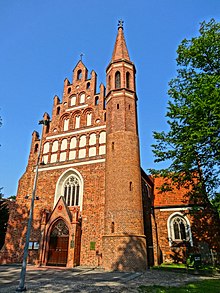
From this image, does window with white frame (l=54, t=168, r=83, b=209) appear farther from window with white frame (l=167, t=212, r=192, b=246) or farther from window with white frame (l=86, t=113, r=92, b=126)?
window with white frame (l=167, t=212, r=192, b=246)

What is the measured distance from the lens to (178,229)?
2134 cm

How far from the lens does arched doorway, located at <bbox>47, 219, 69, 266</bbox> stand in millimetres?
17609

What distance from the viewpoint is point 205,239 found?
1966 cm

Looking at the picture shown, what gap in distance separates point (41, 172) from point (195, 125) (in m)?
15.4

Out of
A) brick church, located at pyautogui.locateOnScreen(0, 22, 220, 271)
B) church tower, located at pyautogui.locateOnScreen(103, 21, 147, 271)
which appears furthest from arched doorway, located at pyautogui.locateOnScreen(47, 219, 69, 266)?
church tower, located at pyautogui.locateOnScreen(103, 21, 147, 271)

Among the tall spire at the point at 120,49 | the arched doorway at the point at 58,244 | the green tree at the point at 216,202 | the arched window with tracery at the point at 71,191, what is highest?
the tall spire at the point at 120,49

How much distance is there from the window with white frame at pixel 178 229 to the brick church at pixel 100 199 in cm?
9

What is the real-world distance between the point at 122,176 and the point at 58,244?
24.9 feet

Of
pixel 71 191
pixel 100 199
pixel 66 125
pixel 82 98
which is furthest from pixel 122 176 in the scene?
pixel 82 98

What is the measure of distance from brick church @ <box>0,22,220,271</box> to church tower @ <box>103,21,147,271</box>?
62mm

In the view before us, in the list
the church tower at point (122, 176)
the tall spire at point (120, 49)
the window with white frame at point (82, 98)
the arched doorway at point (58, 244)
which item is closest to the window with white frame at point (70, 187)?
the arched doorway at point (58, 244)

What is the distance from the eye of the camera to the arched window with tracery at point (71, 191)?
20.2 meters

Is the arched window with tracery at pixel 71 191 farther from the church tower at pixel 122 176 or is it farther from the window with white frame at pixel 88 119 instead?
the window with white frame at pixel 88 119

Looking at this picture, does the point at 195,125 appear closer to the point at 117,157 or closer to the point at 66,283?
the point at 117,157
